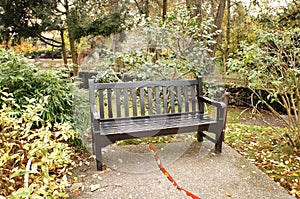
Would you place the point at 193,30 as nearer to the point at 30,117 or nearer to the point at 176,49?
the point at 176,49

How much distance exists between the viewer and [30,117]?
6.63ft

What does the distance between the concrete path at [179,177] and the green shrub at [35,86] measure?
30.2 inches

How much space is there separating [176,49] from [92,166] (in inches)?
96.3

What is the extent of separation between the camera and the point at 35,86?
2.83m

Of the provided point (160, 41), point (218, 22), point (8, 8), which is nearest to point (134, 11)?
point (218, 22)

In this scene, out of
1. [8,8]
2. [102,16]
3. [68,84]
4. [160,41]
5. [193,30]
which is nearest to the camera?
[68,84]

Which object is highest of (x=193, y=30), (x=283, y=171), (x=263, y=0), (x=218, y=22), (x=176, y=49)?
(x=263, y=0)

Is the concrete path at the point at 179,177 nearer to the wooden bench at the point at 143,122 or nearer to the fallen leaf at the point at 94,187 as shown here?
the fallen leaf at the point at 94,187

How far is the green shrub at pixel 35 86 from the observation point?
Result: 2.70 metres

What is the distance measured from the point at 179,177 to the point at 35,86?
6.50ft

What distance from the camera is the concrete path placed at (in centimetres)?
215

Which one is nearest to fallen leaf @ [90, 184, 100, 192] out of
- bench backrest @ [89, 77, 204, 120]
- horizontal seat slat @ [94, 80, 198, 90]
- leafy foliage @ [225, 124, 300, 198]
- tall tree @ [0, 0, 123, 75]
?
bench backrest @ [89, 77, 204, 120]

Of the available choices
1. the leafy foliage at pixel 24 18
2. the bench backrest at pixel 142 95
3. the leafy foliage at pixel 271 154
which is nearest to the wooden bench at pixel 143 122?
the bench backrest at pixel 142 95

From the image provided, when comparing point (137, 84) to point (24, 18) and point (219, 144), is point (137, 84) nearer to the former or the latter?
point (219, 144)
